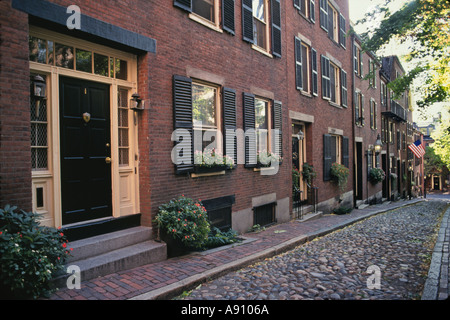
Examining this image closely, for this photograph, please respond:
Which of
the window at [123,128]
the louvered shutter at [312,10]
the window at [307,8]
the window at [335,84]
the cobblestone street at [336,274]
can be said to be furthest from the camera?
the window at [335,84]

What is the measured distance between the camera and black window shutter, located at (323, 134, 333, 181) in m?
13.4

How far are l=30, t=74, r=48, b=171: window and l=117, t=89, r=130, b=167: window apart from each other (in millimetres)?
1257

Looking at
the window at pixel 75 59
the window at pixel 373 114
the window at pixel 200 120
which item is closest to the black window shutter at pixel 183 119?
the window at pixel 200 120

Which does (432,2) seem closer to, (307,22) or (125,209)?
(307,22)

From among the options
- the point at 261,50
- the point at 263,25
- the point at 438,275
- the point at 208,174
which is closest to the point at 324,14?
the point at 263,25

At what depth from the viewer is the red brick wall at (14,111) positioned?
154 inches

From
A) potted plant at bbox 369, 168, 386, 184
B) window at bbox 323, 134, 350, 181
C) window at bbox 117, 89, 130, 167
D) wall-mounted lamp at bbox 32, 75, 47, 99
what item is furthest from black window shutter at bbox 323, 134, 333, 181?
wall-mounted lamp at bbox 32, 75, 47, 99

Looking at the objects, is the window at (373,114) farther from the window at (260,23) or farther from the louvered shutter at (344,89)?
the window at (260,23)

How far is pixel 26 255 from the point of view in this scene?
3500 mm

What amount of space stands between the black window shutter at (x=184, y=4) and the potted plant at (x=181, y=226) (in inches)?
149

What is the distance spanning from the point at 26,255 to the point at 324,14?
14870mm

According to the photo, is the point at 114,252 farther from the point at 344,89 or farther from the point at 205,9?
the point at 344,89

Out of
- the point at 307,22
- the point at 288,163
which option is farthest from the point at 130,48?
the point at 307,22

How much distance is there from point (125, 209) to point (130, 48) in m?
2.78
